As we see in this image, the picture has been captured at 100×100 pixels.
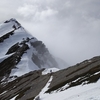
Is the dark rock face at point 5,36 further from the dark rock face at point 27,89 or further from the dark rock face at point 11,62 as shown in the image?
the dark rock face at point 27,89

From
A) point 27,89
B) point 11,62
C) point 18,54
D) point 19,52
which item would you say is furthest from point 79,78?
point 19,52

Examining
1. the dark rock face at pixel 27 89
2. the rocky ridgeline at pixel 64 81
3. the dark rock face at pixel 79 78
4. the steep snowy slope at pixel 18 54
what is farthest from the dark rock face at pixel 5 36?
A: the dark rock face at pixel 79 78

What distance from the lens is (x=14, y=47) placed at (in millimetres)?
168625

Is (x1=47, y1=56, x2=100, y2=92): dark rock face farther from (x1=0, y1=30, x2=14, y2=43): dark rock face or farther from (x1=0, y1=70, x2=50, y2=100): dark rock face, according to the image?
(x1=0, y1=30, x2=14, y2=43): dark rock face

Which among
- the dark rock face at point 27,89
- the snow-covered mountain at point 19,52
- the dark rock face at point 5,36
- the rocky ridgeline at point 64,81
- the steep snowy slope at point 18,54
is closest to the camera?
the rocky ridgeline at point 64,81

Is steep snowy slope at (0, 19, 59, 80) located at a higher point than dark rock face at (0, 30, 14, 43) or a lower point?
lower

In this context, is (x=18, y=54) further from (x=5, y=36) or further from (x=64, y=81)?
(x=64, y=81)

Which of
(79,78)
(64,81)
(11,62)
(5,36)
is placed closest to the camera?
(79,78)

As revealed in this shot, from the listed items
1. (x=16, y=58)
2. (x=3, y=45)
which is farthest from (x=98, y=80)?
(x=3, y=45)

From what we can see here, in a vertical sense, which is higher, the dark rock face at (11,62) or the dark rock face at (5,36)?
the dark rock face at (5,36)

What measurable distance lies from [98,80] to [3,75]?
106754 mm

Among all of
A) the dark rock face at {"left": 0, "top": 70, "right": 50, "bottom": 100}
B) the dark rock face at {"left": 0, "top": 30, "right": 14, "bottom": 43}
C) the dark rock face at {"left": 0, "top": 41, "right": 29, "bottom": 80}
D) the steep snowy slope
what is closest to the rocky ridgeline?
the dark rock face at {"left": 0, "top": 70, "right": 50, "bottom": 100}

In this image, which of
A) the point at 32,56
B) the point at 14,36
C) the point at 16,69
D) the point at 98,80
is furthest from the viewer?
the point at 14,36

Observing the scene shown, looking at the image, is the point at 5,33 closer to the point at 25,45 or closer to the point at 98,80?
the point at 25,45
